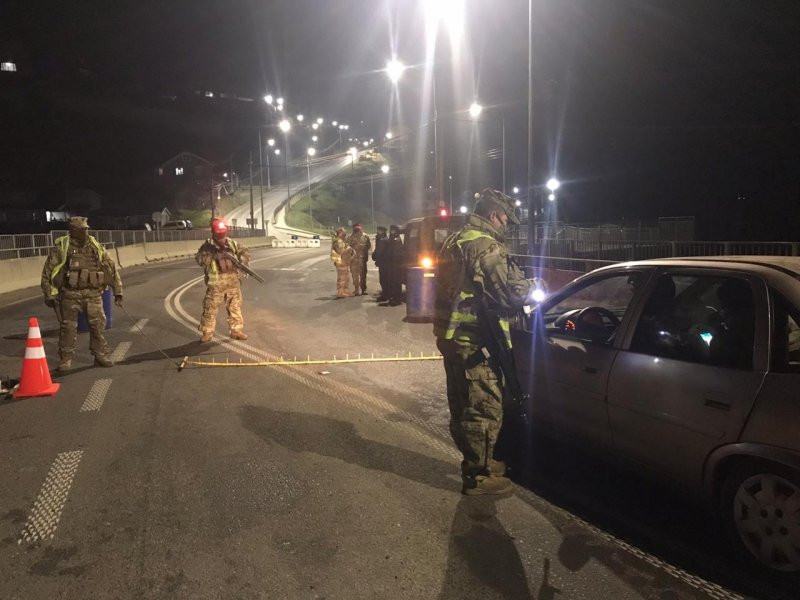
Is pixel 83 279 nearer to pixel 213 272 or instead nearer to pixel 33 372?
pixel 33 372

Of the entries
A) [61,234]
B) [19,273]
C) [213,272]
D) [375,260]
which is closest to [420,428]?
[213,272]

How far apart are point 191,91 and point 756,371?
13802 cm

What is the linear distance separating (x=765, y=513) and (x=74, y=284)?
7423 mm

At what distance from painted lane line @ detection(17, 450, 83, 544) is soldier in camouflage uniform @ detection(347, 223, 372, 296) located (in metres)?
10.7

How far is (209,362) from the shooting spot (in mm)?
7996

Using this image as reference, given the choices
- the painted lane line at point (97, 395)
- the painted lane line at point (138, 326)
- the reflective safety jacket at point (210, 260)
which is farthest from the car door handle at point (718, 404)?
the painted lane line at point (138, 326)

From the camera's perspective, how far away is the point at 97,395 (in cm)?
649

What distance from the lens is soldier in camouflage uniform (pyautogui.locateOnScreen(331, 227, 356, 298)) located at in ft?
48.3

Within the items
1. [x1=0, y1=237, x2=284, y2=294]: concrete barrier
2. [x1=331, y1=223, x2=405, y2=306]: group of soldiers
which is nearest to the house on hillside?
[x1=0, y1=237, x2=284, y2=294]: concrete barrier

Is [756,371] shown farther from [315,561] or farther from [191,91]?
[191,91]

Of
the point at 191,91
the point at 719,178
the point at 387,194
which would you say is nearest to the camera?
the point at 719,178

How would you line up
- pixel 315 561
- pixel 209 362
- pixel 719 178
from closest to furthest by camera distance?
pixel 315 561 → pixel 209 362 → pixel 719 178

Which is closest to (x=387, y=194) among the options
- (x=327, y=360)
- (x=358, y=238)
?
(x=358, y=238)

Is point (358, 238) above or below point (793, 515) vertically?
above
